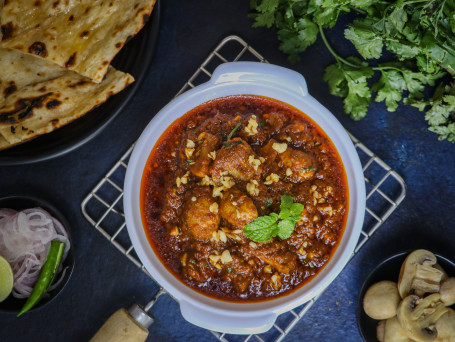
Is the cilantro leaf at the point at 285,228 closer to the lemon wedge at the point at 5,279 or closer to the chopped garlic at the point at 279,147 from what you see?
the chopped garlic at the point at 279,147

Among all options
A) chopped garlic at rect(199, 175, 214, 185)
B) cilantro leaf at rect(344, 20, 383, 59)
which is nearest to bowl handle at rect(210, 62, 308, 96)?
cilantro leaf at rect(344, 20, 383, 59)

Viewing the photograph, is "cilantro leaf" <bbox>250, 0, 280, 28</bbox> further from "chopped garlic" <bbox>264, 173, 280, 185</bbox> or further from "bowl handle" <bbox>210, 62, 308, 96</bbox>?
"chopped garlic" <bbox>264, 173, 280, 185</bbox>

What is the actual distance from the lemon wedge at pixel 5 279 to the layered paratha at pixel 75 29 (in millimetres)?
1598

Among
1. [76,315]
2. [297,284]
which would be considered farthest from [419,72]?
[76,315]

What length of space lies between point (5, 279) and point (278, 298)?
2.13 m

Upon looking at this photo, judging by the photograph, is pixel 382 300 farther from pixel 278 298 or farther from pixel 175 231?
pixel 175 231

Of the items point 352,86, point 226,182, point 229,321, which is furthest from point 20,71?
point 352,86

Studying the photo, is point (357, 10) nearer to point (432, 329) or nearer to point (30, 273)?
point (432, 329)

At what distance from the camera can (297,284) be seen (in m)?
3.39

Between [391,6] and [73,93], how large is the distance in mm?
2479

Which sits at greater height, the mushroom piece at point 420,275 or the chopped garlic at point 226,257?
the chopped garlic at point 226,257

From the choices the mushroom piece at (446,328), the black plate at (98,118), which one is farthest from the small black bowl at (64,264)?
the mushroom piece at (446,328)

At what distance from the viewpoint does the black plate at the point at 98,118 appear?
353cm

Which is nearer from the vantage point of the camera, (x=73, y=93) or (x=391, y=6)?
(x=391, y=6)
